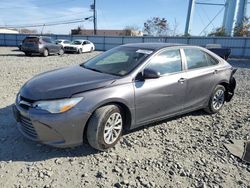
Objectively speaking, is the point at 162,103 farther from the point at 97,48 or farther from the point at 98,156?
the point at 97,48

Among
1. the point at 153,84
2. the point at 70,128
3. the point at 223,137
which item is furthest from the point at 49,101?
the point at 223,137

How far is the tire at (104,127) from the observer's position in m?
3.50

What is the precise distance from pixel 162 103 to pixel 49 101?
191 centimetres

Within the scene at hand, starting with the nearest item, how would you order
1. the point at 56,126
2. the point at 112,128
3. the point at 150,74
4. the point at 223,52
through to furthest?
the point at 56,126 → the point at 112,128 → the point at 150,74 → the point at 223,52

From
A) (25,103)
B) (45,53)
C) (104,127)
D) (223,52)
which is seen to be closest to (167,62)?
(104,127)

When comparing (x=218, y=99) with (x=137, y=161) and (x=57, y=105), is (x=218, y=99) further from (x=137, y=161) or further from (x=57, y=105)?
(x=57, y=105)

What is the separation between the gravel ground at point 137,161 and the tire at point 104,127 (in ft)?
0.56

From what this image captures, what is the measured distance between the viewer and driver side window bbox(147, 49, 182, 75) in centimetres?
425

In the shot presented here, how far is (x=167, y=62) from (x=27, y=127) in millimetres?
2527

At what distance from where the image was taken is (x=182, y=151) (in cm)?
394

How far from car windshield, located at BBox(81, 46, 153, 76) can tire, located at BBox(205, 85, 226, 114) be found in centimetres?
198

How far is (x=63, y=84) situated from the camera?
359cm

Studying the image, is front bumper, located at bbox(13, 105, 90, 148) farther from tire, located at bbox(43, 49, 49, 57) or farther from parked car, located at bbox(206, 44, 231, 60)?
tire, located at bbox(43, 49, 49, 57)

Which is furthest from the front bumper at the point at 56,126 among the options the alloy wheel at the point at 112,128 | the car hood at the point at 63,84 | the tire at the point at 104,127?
the alloy wheel at the point at 112,128
